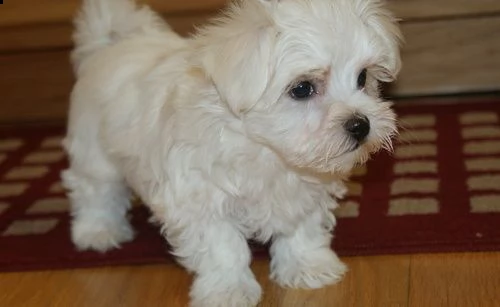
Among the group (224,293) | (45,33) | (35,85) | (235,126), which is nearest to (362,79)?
(235,126)

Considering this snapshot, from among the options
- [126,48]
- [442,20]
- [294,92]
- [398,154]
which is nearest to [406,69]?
[442,20]

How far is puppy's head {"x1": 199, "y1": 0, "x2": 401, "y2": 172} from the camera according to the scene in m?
2.15

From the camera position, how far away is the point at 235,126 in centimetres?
230

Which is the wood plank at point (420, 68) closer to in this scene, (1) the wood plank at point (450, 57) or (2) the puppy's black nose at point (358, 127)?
A: (1) the wood plank at point (450, 57)

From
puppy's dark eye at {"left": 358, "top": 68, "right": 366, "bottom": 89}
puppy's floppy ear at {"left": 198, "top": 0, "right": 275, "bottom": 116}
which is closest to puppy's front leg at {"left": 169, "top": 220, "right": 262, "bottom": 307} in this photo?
puppy's floppy ear at {"left": 198, "top": 0, "right": 275, "bottom": 116}

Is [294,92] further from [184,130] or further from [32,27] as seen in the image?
[32,27]

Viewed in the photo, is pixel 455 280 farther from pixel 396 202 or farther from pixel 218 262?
pixel 218 262

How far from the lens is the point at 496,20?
3734 mm

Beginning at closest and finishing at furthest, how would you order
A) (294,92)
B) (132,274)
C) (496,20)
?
1. (294,92)
2. (132,274)
3. (496,20)

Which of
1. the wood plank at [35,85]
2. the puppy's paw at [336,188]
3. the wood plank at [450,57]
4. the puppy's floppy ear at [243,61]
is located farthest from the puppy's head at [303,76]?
the wood plank at [35,85]

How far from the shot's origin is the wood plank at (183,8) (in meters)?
3.69

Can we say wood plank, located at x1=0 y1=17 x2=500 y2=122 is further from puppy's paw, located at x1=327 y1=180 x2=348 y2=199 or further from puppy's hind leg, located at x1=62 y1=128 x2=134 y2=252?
puppy's paw, located at x1=327 y1=180 x2=348 y2=199

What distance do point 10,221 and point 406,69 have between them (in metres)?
1.72

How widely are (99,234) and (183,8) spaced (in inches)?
48.5
